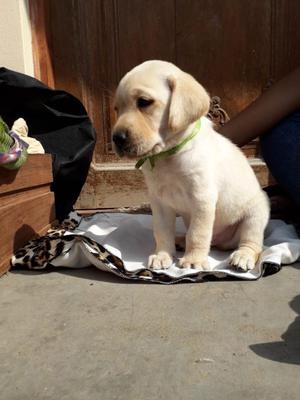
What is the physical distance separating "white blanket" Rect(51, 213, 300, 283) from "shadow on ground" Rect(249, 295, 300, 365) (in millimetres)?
524

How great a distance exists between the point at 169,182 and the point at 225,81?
1.63 metres

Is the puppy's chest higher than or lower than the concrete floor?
higher

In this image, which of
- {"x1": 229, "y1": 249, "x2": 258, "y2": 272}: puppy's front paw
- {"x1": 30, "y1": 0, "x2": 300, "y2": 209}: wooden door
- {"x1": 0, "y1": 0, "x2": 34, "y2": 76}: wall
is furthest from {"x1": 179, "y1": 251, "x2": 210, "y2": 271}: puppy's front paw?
{"x1": 0, "y1": 0, "x2": 34, "y2": 76}: wall

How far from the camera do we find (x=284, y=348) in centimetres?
128

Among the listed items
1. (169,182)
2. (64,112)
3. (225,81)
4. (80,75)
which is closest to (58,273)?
(169,182)

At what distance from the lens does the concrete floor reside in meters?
1.11

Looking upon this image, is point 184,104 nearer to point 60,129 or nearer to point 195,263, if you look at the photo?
point 195,263

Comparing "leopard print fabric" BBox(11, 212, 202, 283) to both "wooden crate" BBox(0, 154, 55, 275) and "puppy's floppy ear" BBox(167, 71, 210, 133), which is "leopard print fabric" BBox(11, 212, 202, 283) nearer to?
"wooden crate" BBox(0, 154, 55, 275)

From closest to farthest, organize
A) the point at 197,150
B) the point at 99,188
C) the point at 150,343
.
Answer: the point at 150,343
the point at 197,150
the point at 99,188

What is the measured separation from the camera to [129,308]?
63.6 inches

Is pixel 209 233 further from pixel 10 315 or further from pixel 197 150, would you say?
pixel 10 315

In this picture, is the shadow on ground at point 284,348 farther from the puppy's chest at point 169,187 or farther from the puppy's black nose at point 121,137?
the puppy's black nose at point 121,137

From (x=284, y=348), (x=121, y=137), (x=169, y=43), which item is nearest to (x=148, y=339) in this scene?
(x=284, y=348)

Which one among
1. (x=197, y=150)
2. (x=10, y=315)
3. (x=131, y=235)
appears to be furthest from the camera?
(x=131, y=235)
